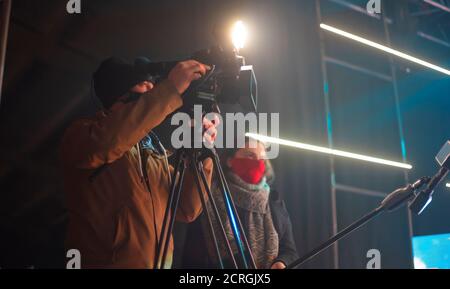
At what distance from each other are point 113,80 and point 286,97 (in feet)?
4.43

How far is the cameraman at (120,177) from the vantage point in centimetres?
118

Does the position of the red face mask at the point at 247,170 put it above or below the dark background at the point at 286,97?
below

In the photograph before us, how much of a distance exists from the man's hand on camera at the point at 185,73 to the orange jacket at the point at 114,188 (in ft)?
0.06

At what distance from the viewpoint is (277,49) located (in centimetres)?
262

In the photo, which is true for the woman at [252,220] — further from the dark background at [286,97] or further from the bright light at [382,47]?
the bright light at [382,47]

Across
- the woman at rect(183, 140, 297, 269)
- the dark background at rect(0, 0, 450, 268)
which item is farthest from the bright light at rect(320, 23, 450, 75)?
the woman at rect(183, 140, 297, 269)

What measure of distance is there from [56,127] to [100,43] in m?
0.40

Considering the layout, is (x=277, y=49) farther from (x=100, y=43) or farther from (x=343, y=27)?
(x=100, y=43)

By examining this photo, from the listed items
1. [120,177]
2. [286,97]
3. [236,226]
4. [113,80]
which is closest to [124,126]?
[120,177]

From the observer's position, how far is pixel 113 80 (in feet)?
4.54

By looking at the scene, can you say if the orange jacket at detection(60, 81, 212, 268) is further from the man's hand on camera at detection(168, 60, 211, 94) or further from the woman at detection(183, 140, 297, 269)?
the woman at detection(183, 140, 297, 269)

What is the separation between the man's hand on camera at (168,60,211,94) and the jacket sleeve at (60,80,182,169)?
2cm

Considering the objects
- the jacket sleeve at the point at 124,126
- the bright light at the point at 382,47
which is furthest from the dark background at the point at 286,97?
the jacket sleeve at the point at 124,126
